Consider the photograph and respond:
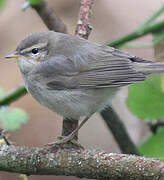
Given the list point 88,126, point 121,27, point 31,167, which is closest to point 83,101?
point 31,167

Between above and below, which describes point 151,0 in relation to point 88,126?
above

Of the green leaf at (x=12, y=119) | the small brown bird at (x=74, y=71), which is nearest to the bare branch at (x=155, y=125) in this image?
the small brown bird at (x=74, y=71)

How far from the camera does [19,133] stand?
7129mm

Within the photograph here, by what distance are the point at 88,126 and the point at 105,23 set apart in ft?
8.48

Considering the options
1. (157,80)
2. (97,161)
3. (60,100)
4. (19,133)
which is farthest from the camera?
(19,133)

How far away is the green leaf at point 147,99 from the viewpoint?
3262 millimetres

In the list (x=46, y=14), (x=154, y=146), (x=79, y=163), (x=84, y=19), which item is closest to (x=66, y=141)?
(x=79, y=163)

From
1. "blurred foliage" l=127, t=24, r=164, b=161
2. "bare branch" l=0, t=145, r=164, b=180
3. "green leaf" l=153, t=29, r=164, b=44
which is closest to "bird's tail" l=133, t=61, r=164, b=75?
"blurred foliage" l=127, t=24, r=164, b=161

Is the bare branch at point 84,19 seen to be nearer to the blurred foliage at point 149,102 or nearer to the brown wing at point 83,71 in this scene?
the brown wing at point 83,71

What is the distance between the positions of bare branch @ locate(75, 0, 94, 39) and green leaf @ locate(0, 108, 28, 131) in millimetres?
1016

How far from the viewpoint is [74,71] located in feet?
12.0

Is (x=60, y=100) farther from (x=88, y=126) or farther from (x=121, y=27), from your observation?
(x=121, y=27)

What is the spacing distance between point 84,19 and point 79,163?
166cm

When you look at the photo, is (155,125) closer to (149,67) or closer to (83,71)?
(149,67)
